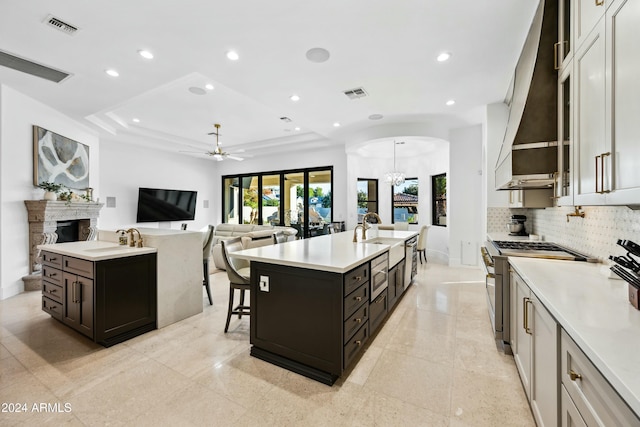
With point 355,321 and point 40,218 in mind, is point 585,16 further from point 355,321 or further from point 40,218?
point 40,218

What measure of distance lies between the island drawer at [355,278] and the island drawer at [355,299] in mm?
49

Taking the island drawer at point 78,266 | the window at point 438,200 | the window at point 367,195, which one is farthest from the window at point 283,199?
the island drawer at point 78,266

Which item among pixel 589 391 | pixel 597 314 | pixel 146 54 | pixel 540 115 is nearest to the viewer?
pixel 589 391

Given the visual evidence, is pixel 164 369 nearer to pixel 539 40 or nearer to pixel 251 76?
pixel 251 76

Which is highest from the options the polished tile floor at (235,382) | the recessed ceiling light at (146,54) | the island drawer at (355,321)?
the recessed ceiling light at (146,54)

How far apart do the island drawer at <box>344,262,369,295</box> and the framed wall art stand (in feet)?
18.1

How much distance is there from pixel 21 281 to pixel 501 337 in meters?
6.62

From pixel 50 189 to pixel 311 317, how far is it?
5.27 meters

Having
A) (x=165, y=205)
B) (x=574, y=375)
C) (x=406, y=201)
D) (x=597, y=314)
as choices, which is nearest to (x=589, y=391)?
(x=574, y=375)

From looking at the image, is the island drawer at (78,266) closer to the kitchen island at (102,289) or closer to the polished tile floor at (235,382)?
the kitchen island at (102,289)

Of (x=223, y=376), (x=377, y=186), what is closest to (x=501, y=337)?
(x=223, y=376)

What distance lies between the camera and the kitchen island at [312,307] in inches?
79.0

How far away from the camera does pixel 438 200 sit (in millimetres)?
7723

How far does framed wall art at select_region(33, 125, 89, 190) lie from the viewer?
4.48m
